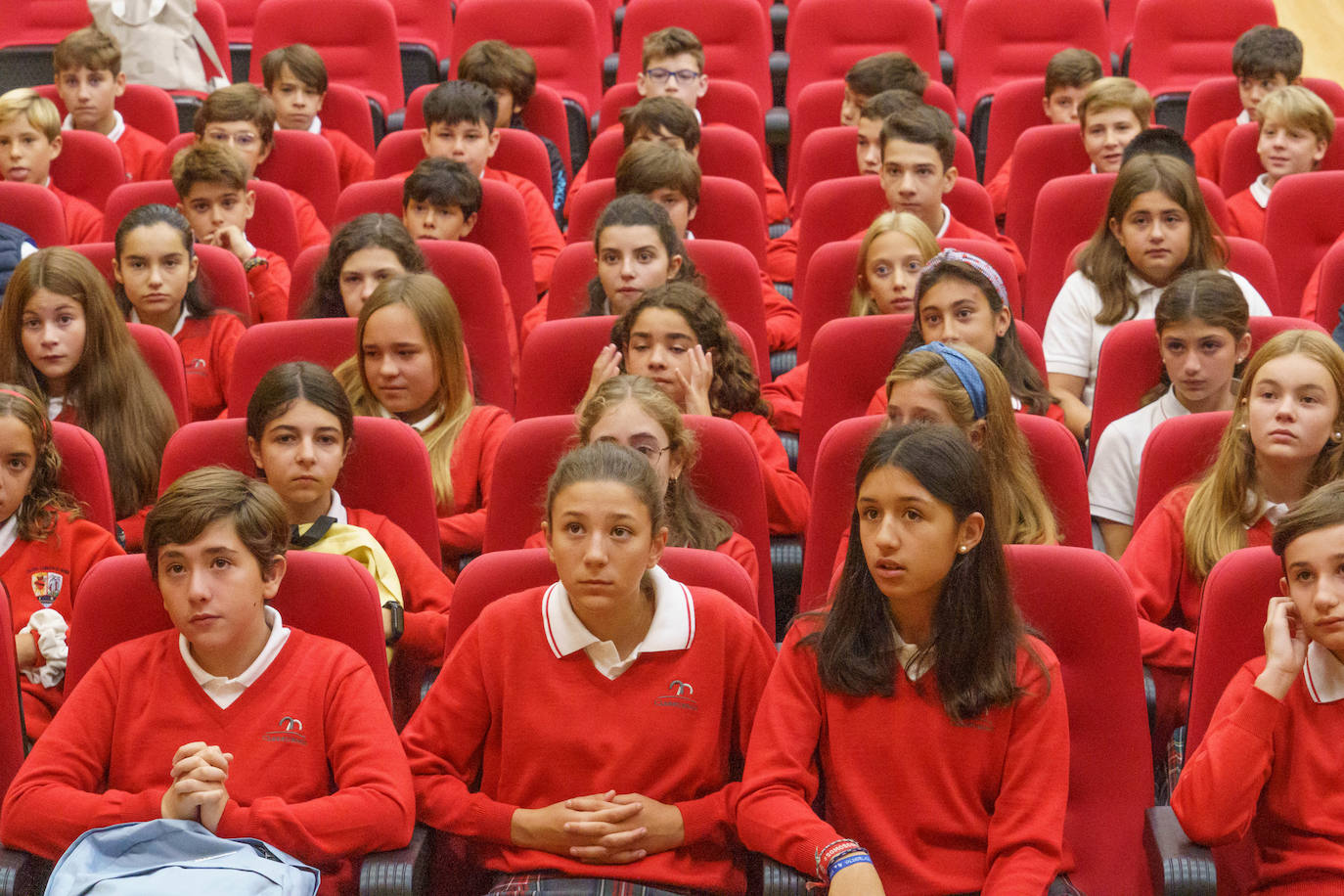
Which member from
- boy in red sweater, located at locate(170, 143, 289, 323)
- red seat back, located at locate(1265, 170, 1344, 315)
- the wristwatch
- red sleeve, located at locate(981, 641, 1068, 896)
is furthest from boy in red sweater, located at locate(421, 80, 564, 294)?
red sleeve, located at locate(981, 641, 1068, 896)

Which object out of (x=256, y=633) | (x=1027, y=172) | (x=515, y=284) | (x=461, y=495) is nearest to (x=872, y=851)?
(x=256, y=633)

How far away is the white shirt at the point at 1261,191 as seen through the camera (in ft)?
10.6

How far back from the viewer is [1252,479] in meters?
1.89

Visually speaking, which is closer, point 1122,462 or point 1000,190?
point 1122,462

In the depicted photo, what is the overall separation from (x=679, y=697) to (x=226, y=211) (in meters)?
1.85

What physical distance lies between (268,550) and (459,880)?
40 centimetres

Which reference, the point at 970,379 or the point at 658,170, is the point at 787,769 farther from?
the point at 658,170

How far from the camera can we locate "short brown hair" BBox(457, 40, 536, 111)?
364cm

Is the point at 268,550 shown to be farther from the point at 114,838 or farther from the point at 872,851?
the point at 872,851

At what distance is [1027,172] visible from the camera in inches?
134

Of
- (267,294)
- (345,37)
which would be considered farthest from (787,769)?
(345,37)

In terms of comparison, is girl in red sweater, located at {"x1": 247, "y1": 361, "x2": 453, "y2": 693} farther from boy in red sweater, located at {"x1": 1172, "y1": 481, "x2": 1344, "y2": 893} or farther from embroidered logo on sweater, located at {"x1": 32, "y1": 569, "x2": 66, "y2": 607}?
boy in red sweater, located at {"x1": 1172, "y1": 481, "x2": 1344, "y2": 893}

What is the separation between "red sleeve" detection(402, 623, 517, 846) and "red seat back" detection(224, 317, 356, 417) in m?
0.83

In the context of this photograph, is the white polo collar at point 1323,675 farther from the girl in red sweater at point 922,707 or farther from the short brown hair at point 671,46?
the short brown hair at point 671,46
